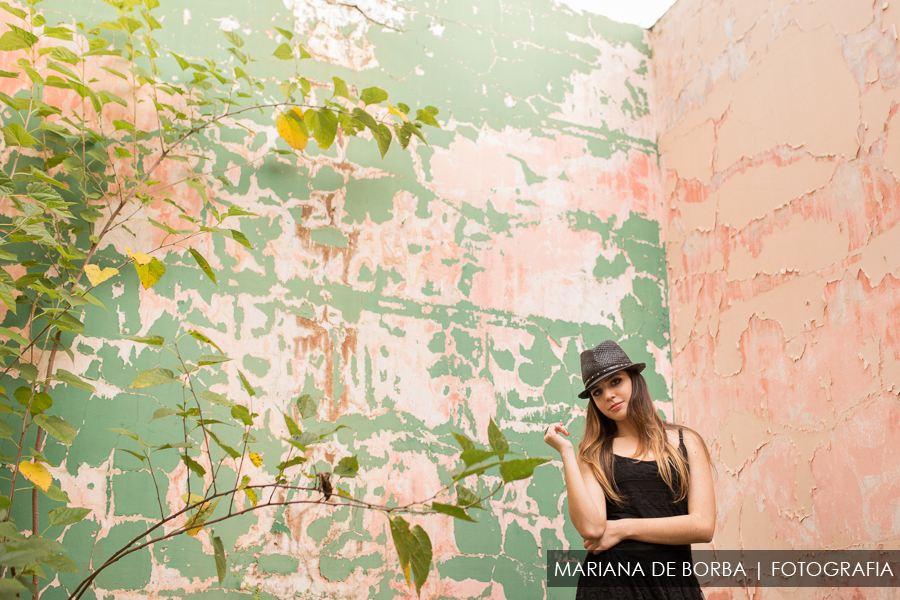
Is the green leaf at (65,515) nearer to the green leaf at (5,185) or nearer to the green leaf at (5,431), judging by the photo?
the green leaf at (5,431)

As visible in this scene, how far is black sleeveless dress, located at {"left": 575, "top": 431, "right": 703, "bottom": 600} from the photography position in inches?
63.2

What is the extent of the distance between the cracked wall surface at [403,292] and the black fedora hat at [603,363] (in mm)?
575

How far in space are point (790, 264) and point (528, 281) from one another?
93 cm

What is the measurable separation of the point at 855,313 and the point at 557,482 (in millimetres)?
1128

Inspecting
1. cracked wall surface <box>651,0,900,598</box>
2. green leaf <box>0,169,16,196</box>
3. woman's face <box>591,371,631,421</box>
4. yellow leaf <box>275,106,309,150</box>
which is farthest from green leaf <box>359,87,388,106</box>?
cracked wall surface <box>651,0,900,598</box>

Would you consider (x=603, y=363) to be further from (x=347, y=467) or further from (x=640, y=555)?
(x=347, y=467)

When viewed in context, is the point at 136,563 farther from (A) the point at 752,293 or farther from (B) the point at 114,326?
(A) the point at 752,293

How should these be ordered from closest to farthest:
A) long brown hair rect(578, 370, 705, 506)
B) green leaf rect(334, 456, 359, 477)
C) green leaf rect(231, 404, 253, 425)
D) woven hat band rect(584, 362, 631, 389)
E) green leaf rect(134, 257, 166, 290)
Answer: green leaf rect(334, 456, 359, 477)
green leaf rect(231, 404, 253, 425)
green leaf rect(134, 257, 166, 290)
long brown hair rect(578, 370, 705, 506)
woven hat band rect(584, 362, 631, 389)

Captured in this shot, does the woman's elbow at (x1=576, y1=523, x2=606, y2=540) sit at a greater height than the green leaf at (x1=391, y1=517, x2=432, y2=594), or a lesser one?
lesser

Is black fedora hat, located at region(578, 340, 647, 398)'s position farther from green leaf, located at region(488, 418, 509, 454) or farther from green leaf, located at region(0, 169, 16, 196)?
green leaf, located at region(0, 169, 16, 196)

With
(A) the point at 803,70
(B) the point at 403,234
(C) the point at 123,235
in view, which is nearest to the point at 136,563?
(C) the point at 123,235

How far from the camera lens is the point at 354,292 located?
231cm

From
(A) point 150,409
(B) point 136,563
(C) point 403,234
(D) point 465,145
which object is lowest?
(B) point 136,563

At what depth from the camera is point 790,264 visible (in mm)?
2182
